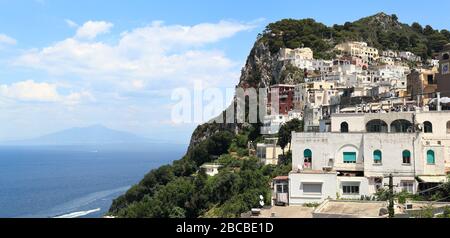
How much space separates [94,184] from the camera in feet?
246

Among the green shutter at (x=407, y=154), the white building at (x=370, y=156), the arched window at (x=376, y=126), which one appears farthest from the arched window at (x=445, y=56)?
the green shutter at (x=407, y=154)

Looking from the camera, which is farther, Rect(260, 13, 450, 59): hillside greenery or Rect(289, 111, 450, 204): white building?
Rect(260, 13, 450, 59): hillside greenery

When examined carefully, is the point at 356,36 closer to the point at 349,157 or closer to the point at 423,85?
the point at 423,85

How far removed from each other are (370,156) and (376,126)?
8.01ft

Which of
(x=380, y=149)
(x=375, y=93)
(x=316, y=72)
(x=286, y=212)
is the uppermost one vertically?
(x=316, y=72)

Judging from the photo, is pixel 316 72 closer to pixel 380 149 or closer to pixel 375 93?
pixel 375 93

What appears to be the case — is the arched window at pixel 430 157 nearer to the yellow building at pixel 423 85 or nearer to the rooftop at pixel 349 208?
the rooftop at pixel 349 208

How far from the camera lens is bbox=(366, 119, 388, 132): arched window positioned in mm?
20984

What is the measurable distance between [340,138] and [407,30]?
7000 cm

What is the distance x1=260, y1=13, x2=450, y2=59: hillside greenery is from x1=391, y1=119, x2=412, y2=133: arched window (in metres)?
44.5

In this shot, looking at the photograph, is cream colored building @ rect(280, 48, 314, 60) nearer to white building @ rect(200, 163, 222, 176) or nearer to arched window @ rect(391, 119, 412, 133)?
white building @ rect(200, 163, 222, 176)

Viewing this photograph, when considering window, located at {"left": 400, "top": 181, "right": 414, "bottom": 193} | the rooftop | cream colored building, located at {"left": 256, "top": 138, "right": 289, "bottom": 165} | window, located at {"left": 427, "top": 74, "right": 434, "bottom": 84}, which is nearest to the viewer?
the rooftop

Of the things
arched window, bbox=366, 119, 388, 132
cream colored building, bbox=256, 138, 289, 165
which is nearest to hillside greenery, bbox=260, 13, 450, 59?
cream colored building, bbox=256, 138, 289, 165
